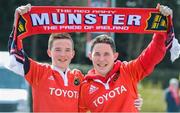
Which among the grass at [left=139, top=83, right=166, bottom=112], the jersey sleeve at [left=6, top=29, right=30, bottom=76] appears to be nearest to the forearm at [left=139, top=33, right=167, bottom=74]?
the jersey sleeve at [left=6, top=29, right=30, bottom=76]

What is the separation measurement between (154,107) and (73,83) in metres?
9.99

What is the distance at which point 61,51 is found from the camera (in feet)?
18.8

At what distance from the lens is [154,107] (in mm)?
15578

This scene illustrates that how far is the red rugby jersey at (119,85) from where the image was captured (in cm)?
561

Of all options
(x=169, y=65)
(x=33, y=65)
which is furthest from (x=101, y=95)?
(x=169, y=65)

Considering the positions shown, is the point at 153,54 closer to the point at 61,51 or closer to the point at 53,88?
the point at 61,51

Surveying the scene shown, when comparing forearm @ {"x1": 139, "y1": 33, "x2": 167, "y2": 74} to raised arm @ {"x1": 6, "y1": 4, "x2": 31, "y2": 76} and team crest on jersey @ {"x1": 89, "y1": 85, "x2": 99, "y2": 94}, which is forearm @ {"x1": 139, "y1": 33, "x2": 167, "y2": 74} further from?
raised arm @ {"x1": 6, "y1": 4, "x2": 31, "y2": 76}

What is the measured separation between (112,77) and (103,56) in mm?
195

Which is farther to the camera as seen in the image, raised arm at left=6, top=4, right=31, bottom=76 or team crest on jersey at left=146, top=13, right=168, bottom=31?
team crest on jersey at left=146, top=13, right=168, bottom=31

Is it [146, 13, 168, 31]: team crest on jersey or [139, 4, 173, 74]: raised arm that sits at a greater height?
[146, 13, 168, 31]: team crest on jersey

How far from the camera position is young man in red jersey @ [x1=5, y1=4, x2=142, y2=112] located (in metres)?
5.63

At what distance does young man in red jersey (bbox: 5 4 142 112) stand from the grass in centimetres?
924

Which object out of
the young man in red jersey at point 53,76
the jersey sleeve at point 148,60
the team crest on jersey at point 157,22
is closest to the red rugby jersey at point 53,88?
the young man in red jersey at point 53,76

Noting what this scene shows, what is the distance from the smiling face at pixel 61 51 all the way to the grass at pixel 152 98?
30.4ft
